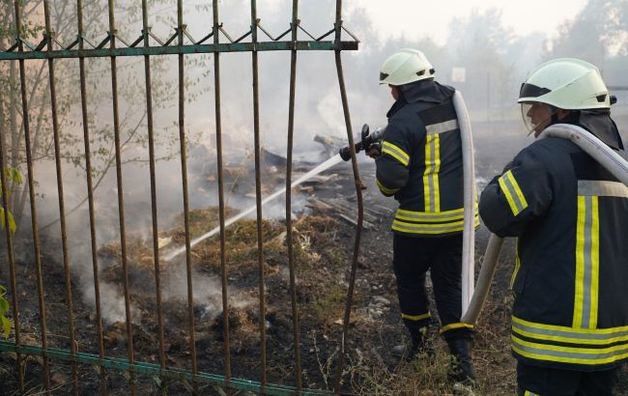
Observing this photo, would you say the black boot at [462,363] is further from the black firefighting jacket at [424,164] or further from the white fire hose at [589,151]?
the white fire hose at [589,151]

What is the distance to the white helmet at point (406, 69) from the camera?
3.82 metres

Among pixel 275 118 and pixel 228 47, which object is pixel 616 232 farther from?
pixel 275 118

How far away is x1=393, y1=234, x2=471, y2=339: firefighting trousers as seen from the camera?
12.3ft

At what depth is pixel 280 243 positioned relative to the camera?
6.67m

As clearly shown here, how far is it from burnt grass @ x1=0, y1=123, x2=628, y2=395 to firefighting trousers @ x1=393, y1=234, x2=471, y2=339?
273 millimetres

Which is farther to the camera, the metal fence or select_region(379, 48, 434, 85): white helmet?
select_region(379, 48, 434, 85): white helmet

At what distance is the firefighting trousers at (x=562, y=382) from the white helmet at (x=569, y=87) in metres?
1.14

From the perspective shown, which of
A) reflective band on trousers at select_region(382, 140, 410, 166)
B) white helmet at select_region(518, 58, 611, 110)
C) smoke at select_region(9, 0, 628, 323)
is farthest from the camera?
smoke at select_region(9, 0, 628, 323)

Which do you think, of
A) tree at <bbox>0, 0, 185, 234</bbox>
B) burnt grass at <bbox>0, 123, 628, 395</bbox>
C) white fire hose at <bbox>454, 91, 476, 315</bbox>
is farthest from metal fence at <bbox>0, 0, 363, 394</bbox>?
tree at <bbox>0, 0, 185, 234</bbox>

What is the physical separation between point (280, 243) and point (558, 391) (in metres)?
4.56

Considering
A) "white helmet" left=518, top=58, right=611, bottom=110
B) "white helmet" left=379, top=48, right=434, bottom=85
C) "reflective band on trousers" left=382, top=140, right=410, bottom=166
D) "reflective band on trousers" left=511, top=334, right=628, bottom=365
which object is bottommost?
"reflective band on trousers" left=511, top=334, right=628, bottom=365

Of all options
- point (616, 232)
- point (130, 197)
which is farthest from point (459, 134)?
point (130, 197)

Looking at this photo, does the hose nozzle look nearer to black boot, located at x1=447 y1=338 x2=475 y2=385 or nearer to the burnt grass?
the burnt grass

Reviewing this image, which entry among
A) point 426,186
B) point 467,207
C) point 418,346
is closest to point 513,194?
point 467,207
